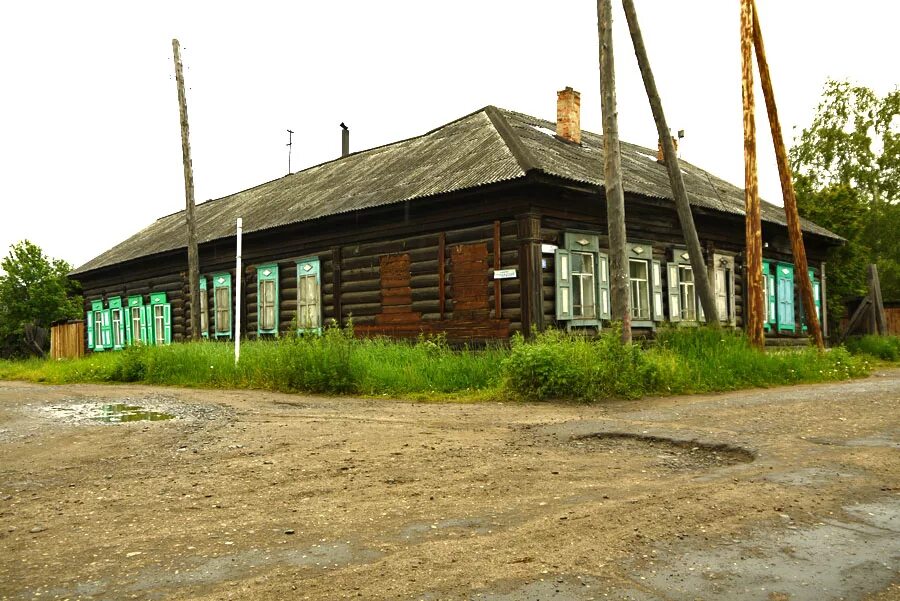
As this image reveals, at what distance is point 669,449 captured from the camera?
18.7ft

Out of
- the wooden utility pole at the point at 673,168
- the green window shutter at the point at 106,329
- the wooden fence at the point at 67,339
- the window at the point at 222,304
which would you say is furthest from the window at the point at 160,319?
the wooden utility pole at the point at 673,168

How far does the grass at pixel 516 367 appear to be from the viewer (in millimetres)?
9625

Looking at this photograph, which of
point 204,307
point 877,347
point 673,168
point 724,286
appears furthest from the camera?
point 204,307

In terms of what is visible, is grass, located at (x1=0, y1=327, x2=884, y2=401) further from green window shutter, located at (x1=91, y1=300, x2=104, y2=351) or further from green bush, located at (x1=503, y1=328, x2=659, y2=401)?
green window shutter, located at (x1=91, y1=300, x2=104, y2=351)

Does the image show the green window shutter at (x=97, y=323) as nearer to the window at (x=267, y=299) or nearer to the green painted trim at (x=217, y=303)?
the green painted trim at (x=217, y=303)

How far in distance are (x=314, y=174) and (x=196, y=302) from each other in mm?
5969

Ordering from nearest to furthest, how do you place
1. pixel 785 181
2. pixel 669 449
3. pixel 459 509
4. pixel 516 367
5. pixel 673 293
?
pixel 459 509
pixel 669 449
pixel 516 367
pixel 785 181
pixel 673 293

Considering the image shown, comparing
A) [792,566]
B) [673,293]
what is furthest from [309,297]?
[792,566]

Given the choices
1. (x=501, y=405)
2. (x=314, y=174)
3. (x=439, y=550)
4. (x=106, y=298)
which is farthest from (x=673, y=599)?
(x=106, y=298)

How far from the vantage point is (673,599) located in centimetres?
268

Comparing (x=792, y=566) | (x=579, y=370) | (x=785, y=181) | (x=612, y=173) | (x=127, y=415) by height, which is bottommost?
(x=792, y=566)

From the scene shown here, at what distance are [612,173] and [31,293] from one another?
22.2 metres

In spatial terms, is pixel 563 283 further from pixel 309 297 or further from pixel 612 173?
pixel 309 297

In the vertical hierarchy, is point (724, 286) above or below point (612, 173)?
below
